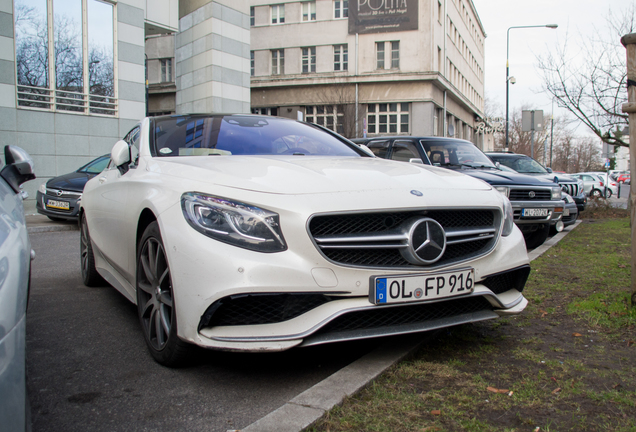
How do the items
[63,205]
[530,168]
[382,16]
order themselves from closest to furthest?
[63,205]
[530,168]
[382,16]

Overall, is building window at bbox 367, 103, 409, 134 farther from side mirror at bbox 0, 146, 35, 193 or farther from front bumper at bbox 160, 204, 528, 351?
front bumper at bbox 160, 204, 528, 351

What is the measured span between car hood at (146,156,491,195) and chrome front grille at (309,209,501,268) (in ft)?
0.53

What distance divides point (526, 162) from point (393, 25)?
29.7 m

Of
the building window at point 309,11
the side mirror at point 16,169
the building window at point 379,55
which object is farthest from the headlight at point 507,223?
the building window at point 309,11

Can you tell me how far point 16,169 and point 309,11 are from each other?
134 feet

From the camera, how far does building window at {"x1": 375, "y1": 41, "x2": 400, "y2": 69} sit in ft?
130

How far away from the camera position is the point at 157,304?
9.91 feet

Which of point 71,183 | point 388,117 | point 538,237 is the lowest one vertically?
point 538,237

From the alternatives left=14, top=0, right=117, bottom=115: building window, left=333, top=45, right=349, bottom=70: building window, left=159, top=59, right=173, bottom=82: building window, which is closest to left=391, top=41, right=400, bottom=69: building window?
left=333, top=45, right=349, bottom=70: building window

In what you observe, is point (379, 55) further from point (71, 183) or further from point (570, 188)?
point (71, 183)

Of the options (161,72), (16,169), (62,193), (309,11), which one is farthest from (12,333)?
(309,11)

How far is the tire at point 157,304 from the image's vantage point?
2832 mm

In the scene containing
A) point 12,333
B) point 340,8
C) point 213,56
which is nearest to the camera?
point 12,333

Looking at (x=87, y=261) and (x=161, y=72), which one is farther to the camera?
(x=161, y=72)
